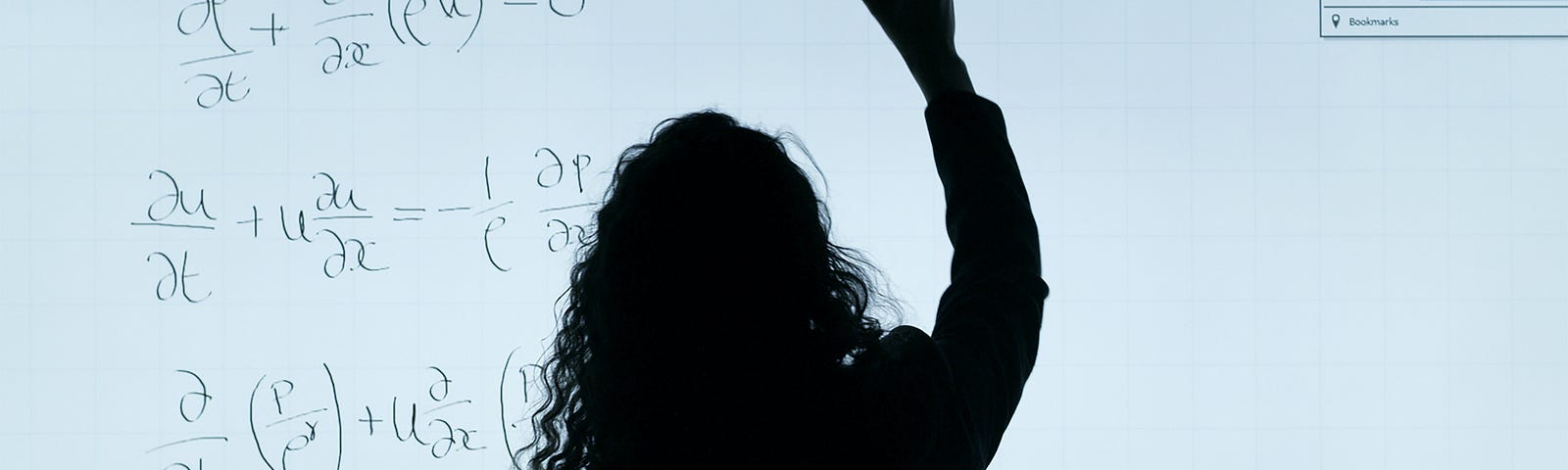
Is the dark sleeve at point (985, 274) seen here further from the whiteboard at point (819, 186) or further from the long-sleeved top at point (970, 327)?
the whiteboard at point (819, 186)

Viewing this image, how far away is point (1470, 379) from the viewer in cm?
85

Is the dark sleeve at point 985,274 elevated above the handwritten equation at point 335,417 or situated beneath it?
elevated above

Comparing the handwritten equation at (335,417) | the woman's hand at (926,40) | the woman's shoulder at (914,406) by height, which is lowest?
the handwritten equation at (335,417)

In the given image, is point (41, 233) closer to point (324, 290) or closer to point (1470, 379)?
point (324, 290)

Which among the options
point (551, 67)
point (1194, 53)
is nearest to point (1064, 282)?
point (1194, 53)

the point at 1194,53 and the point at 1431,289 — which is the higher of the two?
the point at 1194,53

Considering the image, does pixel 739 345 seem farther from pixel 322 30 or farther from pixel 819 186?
pixel 322 30

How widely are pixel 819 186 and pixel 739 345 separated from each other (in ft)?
1.24

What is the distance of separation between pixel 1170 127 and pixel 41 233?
937mm

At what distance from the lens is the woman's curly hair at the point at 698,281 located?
45 cm

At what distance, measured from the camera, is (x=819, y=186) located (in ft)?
2.69

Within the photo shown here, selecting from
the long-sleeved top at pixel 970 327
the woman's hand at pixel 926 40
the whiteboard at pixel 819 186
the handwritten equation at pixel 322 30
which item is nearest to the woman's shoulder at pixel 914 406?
the long-sleeved top at pixel 970 327

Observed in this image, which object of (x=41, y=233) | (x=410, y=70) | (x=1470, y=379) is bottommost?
(x=1470, y=379)

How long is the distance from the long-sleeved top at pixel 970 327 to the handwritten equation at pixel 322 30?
0.43 m
